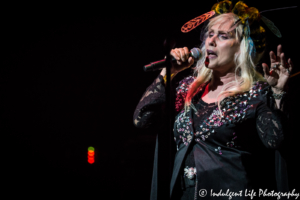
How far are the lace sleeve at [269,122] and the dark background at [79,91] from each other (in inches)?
42.9

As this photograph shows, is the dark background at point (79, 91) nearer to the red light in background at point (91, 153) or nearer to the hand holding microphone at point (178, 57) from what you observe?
the red light in background at point (91, 153)

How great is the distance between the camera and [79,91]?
240cm

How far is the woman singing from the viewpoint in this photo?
958 millimetres

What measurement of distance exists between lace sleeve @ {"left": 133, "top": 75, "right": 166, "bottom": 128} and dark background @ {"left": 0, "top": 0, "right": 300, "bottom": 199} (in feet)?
2.96

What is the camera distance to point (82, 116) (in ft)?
8.09

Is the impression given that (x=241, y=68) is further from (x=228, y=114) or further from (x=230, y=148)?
(x=230, y=148)

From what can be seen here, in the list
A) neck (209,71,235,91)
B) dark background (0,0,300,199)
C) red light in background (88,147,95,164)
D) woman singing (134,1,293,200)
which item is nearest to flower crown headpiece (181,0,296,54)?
woman singing (134,1,293,200)

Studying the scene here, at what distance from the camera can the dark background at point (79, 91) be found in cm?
213

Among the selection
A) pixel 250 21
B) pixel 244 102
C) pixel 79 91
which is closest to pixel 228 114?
pixel 244 102

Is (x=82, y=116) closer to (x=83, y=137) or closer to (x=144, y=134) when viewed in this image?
(x=83, y=137)

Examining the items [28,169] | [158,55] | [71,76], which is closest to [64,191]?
[28,169]

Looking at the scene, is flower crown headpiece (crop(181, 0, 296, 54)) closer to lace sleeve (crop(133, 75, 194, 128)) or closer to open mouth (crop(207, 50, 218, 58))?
open mouth (crop(207, 50, 218, 58))

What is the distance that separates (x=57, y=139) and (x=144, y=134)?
923 mm

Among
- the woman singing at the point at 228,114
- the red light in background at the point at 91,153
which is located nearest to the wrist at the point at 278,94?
the woman singing at the point at 228,114
